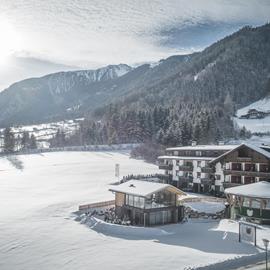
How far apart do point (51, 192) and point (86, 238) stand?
30578 mm

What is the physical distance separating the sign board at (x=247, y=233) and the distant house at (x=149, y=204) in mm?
11239

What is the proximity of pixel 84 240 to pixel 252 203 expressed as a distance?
20903 millimetres

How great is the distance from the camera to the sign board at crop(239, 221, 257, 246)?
126 feet

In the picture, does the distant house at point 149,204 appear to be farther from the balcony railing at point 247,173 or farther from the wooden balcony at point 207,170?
the wooden balcony at point 207,170

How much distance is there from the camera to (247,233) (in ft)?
128

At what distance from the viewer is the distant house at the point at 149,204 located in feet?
157

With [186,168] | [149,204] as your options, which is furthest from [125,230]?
A: [186,168]

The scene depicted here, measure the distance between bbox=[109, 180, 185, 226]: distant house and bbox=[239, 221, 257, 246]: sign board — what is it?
11.2 m

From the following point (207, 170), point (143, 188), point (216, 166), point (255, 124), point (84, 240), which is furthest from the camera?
point (255, 124)

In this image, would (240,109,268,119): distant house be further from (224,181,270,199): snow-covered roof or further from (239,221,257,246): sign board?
(239,221,257,246): sign board

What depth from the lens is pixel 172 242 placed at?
39812 mm

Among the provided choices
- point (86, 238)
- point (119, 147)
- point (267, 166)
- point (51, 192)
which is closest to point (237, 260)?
point (86, 238)

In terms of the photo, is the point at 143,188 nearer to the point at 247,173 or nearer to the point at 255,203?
the point at 255,203

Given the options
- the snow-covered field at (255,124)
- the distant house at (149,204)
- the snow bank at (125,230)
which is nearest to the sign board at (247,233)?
the snow bank at (125,230)
